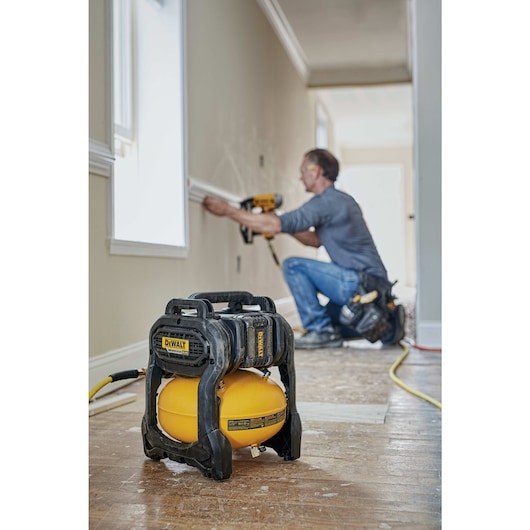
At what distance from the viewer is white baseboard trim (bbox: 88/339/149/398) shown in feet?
6.86

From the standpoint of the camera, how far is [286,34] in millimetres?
5301

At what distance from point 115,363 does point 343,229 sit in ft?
6.17

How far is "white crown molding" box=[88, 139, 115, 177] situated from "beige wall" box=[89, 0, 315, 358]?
0.07ft

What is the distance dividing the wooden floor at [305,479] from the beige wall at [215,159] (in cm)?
44

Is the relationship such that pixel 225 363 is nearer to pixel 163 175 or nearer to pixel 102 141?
pixel 102 141

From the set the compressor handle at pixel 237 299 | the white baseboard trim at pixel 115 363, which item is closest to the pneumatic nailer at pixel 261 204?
the white baseboard trim at pixel 115 363

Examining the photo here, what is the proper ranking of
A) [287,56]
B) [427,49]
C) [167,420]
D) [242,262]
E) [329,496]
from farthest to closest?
[287,56]
[242,262]
[427,49]
[167,420]
[329,496]

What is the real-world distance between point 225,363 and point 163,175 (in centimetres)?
170

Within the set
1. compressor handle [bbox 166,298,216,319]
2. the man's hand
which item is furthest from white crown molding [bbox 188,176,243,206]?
compressor handle [bbox 166,298,216,319]

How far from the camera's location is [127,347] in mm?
2295

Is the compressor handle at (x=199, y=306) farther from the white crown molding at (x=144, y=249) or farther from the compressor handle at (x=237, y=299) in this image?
the white crown molding at (x=144, y=249)

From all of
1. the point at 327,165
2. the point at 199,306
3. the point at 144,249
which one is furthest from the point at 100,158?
the point at 327,165

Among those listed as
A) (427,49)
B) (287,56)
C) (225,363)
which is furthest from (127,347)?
(287,56)
